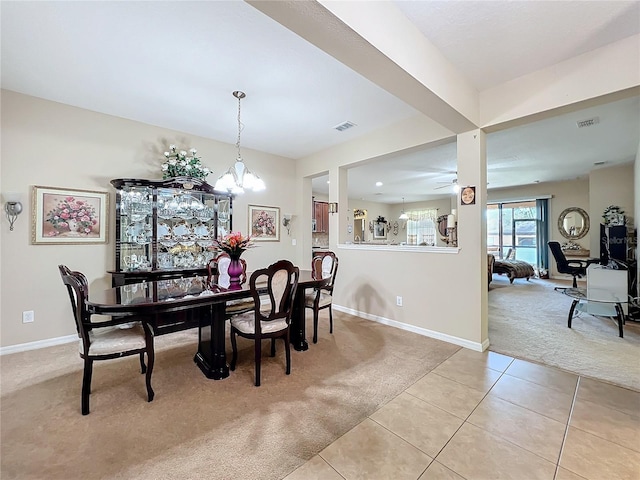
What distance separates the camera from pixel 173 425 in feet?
5.96

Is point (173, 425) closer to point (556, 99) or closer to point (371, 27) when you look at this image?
point (371, 27)

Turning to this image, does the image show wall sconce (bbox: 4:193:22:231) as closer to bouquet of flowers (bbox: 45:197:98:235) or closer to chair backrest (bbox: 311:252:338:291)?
bouquet of flowers (bbox: 45:197:98:235)

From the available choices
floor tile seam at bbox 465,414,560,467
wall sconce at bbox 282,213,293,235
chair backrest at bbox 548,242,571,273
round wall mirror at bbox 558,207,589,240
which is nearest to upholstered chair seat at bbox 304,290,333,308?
floor tile seam at bbox 465,414,560,467

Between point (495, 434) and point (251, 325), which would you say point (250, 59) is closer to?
point (251, 325)

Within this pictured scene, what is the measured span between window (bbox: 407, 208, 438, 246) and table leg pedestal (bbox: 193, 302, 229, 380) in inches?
357

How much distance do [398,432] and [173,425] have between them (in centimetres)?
147

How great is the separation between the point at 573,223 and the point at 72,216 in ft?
35.0

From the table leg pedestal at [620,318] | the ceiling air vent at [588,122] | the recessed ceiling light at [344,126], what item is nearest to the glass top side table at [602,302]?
the table leg pedestal at [620,318]

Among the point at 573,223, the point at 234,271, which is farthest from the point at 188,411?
the point at 573,223

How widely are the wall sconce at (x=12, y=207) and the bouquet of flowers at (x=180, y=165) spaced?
1.45 m

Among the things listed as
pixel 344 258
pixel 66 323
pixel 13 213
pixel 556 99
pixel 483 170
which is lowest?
pixel 66 323

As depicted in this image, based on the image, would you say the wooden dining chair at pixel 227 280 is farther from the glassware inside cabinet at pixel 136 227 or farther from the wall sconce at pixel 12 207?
the wall sconce at pixel 12 207

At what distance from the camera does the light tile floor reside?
1467 mm

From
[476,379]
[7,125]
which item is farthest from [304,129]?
[476,379]
